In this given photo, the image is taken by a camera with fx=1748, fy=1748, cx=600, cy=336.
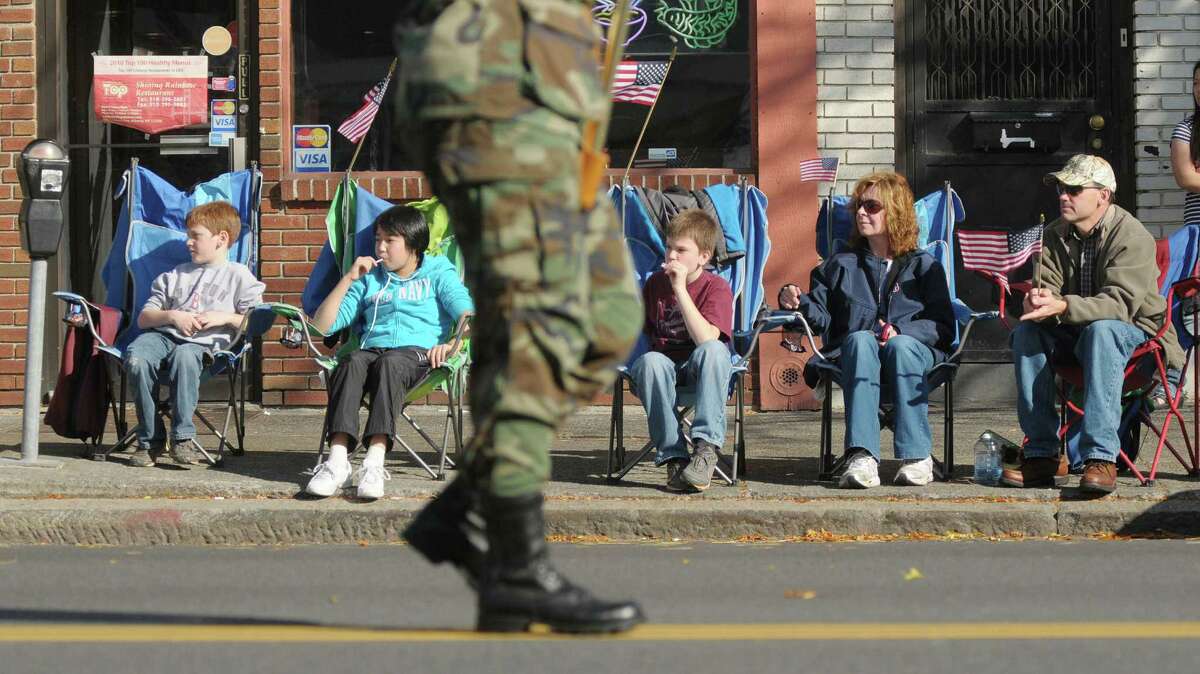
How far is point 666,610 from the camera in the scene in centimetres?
497

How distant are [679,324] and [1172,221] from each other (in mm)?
4440

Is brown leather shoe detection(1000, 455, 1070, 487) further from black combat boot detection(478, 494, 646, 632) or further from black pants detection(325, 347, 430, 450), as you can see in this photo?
black combat boot detection(478, 494, 646, 632)

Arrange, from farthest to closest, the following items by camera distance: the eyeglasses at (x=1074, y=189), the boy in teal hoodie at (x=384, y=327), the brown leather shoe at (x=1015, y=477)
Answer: the eyeglasses at (x=1074, y=189) → the brown leather shoe at (x=1015, y=477) → the boy in teal hoodie at (x=384, y=327)

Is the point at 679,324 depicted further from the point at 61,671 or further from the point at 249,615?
the point at 61,671

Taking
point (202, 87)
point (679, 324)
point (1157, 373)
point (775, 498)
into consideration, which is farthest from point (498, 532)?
point (202, 87)

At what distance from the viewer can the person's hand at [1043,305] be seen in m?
7.34

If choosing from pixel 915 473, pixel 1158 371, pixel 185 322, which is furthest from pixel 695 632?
pixel 185 322

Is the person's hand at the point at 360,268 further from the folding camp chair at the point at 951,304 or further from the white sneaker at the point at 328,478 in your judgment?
the folding camp chair at the point at 951,304

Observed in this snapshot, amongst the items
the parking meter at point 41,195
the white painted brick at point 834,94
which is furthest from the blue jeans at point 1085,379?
the parking meter at point 41,195

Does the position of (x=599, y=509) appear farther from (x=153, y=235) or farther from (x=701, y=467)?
(x=153, y=235)

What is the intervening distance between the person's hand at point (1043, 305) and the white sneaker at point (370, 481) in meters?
2.80

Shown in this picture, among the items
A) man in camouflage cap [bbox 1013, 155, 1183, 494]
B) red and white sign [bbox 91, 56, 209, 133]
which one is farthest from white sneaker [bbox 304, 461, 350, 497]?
red and white sign [bbox 91, 56, 209, 133]

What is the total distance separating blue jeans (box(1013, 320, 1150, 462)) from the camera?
726 cm

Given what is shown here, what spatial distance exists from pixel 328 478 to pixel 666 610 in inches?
105
